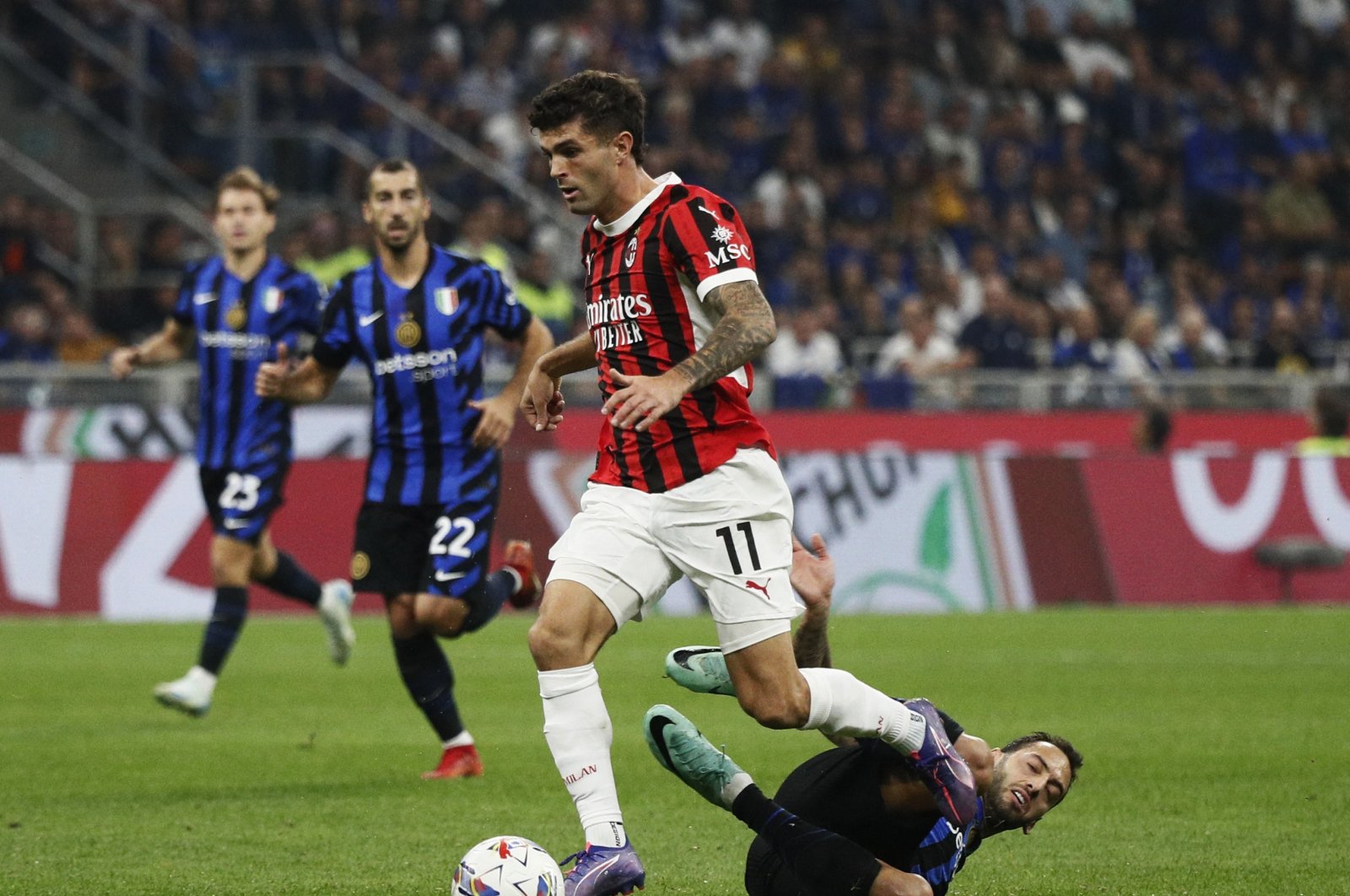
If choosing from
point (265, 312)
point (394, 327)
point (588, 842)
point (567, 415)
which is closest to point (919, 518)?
point (567, 415)

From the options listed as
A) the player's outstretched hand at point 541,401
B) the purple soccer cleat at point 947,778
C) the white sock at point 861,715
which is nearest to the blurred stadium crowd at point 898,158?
the player's outstretched hand at point 541,401

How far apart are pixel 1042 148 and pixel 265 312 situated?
1526cm

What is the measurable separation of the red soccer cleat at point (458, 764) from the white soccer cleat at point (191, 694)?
1.50 metres

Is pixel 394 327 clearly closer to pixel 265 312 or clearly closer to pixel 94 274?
pixel 265 312

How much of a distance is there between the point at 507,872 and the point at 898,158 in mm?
18462

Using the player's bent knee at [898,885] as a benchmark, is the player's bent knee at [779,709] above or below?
above

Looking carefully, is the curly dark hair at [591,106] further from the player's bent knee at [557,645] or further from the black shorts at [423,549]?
the black shorts at [423,549]

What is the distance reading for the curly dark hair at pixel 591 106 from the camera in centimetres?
557

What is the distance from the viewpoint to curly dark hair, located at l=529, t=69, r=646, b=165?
18.3 feet

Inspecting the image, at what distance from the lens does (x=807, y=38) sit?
945 inches

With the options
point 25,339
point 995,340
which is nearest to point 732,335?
point 25,339

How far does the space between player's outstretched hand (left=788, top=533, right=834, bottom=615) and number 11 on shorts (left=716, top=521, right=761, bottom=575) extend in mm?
296

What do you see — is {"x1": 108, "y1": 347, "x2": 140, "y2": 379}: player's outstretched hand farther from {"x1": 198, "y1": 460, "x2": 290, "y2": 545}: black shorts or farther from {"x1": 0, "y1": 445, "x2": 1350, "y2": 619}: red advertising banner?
{"x1": 0, "y1": 445, "x2": 1350, "y2": 619}: red advertising banner

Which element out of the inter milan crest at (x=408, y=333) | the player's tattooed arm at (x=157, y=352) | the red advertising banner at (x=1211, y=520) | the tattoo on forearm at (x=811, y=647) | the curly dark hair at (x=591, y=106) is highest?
the curly dark hair at (x=591, y=106)
